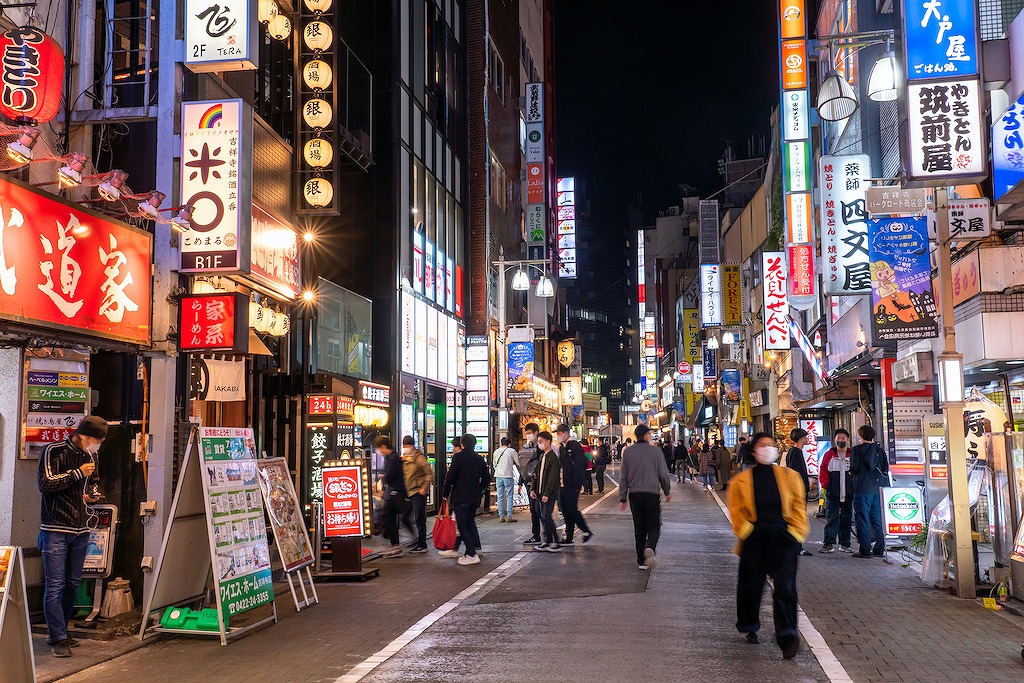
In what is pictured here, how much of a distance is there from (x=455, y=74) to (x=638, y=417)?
352 ft

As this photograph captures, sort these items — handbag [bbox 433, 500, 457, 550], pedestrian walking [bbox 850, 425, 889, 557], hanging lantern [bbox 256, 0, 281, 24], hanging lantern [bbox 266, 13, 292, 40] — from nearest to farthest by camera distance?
hanging lantern [bbox 256, 0, 281, 24]
handbag [bbox 433, 500, 457, 550]
pedestrian walking [bbox 850, 425, 889, 557]
hanging lantern [bbox 266, 13, 292, 40]

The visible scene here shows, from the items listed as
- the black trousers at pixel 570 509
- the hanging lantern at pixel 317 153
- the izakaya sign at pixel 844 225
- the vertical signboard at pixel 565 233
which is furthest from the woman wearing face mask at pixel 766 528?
the vertical signboard at pixel 565 233

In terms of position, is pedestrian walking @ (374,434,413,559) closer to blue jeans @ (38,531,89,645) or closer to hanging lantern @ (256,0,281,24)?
hanging lantern @ (256,0,281,24)

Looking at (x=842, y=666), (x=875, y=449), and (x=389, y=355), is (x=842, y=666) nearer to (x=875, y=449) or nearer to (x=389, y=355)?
(x=875, y=449)

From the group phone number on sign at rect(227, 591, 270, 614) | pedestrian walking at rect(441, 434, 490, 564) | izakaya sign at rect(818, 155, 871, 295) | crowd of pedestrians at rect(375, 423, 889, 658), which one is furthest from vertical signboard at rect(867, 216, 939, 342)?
phone number on sign at rect(227, 591, 270, 614)

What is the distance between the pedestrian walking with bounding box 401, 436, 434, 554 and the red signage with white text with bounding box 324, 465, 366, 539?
2.89 m

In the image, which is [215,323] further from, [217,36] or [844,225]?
[844,225]

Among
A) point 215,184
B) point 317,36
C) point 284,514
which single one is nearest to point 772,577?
point 284,514

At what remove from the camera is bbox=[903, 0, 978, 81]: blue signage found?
12.4 m

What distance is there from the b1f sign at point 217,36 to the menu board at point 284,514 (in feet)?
15.1

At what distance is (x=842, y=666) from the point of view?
7.68 metres

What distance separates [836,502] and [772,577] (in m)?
8.52

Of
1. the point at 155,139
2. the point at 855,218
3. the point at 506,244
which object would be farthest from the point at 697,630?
the point at 506,244

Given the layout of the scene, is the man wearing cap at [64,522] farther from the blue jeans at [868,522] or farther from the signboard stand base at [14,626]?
the blue jeans at [868,522]
